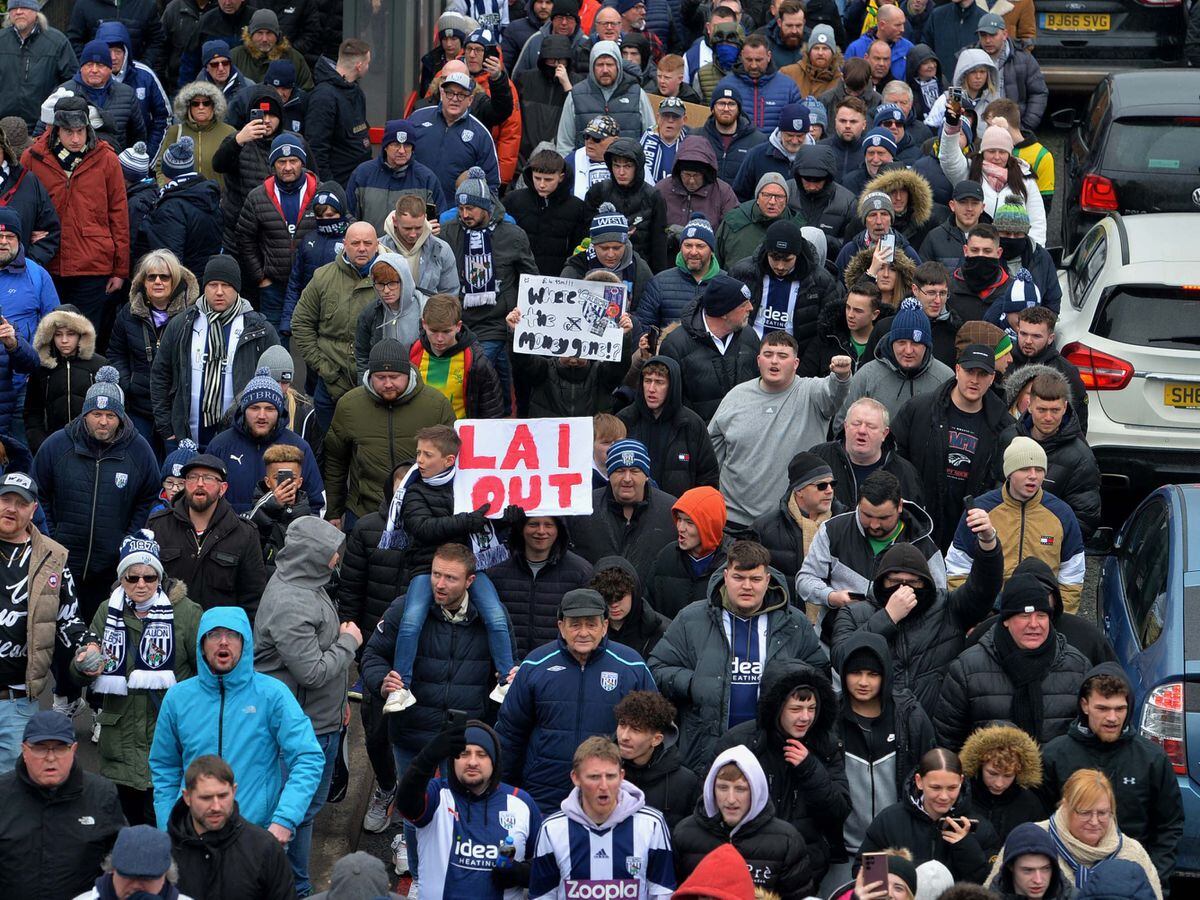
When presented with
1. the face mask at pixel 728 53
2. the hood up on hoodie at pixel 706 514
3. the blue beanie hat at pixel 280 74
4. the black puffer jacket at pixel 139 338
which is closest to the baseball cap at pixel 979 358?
the hood up on hoodie at pixel 706 514

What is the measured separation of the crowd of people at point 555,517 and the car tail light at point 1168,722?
288 millimetres

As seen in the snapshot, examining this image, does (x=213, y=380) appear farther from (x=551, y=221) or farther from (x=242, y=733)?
(x=242, y=733)

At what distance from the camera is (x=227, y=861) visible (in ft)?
27.0

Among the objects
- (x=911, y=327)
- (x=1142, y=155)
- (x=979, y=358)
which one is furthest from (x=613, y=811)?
(x=1142, y=155)

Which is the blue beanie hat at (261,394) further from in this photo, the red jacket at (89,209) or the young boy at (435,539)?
the red jacket at (89,209)

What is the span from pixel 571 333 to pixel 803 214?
2863 mm

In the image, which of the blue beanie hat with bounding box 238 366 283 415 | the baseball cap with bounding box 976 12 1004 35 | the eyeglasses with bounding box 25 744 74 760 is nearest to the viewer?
the eyeglasses with bounding box 25 744 74 760

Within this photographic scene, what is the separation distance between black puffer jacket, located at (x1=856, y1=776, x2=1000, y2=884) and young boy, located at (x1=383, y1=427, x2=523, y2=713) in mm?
2027

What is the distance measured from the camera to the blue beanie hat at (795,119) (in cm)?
1518

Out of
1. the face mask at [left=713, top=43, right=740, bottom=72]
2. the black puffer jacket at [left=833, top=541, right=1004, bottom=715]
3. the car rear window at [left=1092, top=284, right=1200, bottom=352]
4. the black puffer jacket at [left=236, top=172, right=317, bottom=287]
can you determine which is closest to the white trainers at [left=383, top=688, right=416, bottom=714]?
the black puffer jacket at [left=833, top=541, right=1004, bottom=715]

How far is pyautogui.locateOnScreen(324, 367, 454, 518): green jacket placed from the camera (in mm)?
11594

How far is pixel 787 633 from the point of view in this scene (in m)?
9.38

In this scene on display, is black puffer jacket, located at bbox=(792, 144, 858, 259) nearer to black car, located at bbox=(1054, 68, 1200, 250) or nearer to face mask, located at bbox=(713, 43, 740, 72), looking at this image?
black car, located at bbox=(1054, 68, 1200, 250)

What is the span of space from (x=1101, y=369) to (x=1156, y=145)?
9.93 feet
